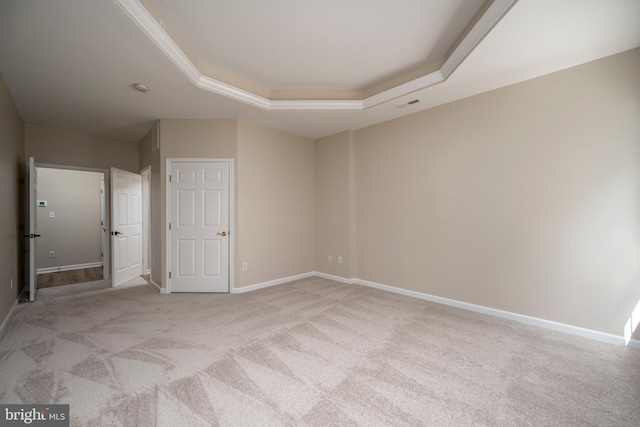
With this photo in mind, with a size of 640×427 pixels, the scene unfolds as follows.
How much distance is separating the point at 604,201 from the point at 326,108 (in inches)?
130

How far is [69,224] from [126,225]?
8.40ft

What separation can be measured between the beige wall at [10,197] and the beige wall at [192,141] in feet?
5.27

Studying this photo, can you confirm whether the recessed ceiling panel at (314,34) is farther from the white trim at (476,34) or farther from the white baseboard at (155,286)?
the white baseboard at (155,286)

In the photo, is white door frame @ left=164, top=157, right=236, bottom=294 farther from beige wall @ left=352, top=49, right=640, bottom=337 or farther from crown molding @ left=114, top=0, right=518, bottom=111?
beige wall @ left=352, top=49, right=640, bottom=337

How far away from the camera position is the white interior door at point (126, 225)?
15.0ft

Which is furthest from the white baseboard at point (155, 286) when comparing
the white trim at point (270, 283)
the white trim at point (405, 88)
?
the white trim at point (405, 88)

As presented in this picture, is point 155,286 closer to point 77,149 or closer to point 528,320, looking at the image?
point 77,149

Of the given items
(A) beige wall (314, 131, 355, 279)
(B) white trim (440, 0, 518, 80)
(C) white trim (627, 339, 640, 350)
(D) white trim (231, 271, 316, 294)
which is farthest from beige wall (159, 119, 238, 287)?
(C) white trim (627, 339, 640, 350)

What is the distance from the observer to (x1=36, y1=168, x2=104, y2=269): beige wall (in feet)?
19.2

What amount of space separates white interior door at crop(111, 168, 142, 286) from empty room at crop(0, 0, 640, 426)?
2.1 inches

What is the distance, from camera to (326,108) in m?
3.81

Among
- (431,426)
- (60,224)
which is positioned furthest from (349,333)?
(60,224)

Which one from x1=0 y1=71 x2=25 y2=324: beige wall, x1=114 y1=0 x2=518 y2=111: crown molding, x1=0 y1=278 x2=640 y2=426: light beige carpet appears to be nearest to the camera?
x1=0 y1=278 x2=640 y2=426: light beige carpet

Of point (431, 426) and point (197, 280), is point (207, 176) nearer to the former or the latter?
point (197, 280)
